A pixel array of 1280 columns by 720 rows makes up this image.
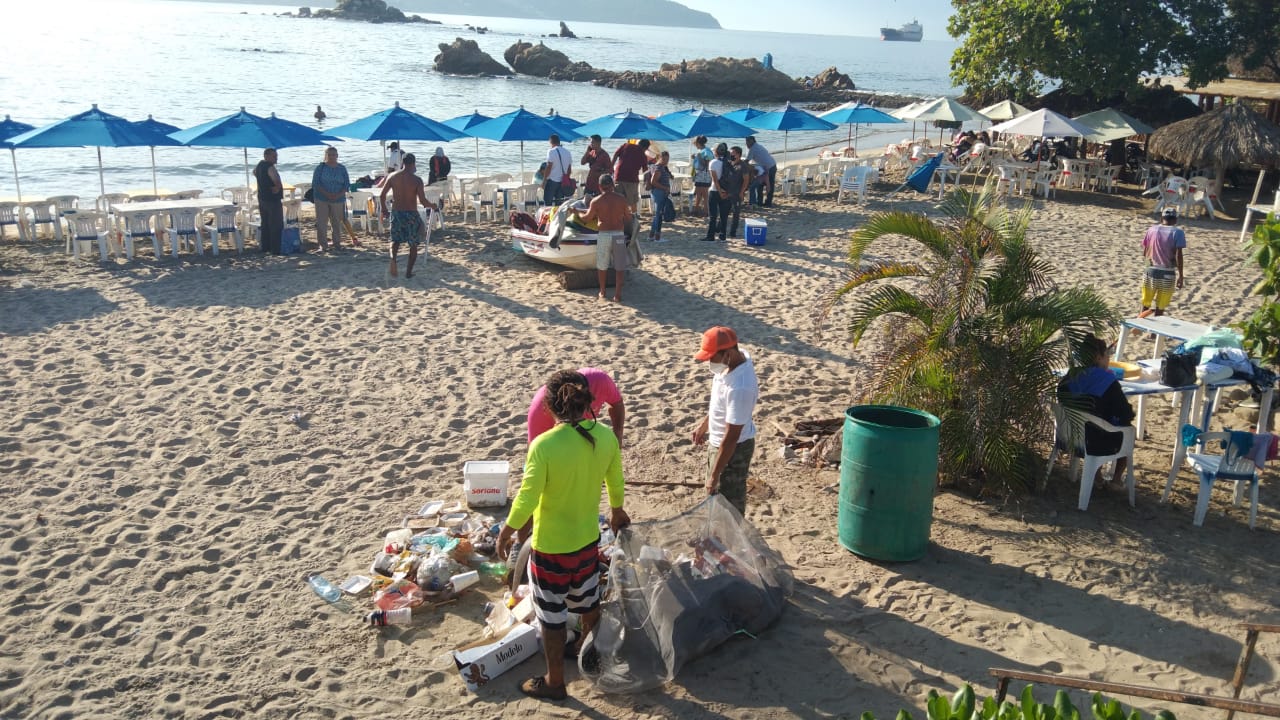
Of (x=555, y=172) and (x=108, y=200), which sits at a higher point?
(x=555, y=172)

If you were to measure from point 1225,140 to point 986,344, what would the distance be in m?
13.6

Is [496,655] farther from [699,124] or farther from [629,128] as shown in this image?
[699,124]

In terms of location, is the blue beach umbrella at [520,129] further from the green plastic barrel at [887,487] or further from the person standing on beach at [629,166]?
the green plastic barrel at [887,487]

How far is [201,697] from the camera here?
14.1 ft

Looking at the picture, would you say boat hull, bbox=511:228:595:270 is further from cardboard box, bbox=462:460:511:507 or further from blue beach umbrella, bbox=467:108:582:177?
cardboard box, bbox=462:460:511:507

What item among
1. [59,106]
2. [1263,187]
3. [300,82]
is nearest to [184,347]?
[1263,187]

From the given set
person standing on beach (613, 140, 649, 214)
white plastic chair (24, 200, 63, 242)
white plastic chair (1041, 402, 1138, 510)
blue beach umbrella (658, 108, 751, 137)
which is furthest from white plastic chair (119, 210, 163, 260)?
white plastic chair (1041, 402, 1138, 510)

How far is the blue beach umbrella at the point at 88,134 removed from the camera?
1279cm

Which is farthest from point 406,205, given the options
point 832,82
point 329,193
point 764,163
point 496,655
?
point 832,82

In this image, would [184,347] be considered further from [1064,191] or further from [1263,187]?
[1263,187]

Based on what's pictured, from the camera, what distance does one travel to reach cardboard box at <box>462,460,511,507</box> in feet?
20.1

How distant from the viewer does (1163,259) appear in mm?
9555

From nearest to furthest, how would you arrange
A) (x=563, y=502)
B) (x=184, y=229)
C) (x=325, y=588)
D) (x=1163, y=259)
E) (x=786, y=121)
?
(x=563, y=502)
(x=325, y=588)
(x=1163, y=259)
(x=184, y=229)
(x=786, y=121)

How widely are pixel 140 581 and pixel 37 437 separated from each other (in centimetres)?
255
